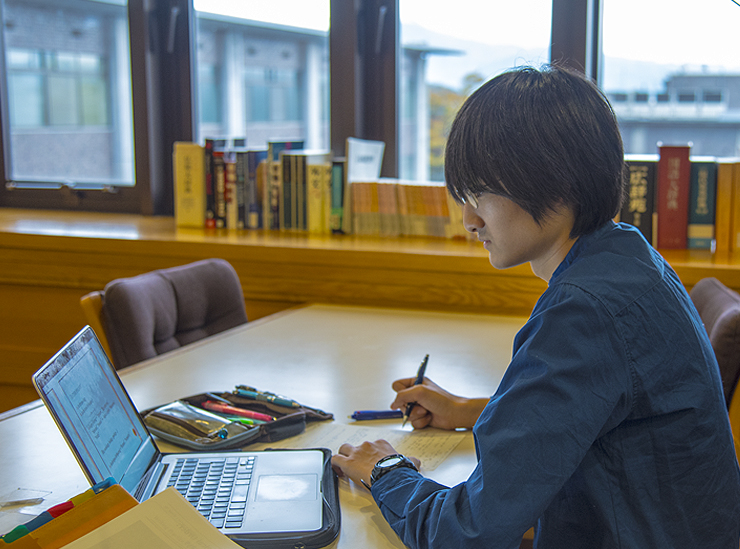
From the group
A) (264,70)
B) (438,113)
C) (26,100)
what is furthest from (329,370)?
(26,100)

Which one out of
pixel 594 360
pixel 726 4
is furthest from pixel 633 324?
pixel 726 4

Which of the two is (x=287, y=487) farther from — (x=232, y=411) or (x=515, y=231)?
(x=515, y=231)

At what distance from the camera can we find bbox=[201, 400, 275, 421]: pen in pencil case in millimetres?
1294

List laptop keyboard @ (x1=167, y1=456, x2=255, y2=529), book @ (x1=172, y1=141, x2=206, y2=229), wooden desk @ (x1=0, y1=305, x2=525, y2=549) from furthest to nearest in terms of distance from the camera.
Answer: book @ (x1=172, y1=141, x2=206, y2=229), wooden desk @ (x1=0, y1=305, x2=525, y2=549), laptop keyboard @ (x1=167, y1=456, x2=255, y2=529)

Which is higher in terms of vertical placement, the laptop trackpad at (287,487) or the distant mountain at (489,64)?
the distant mountain at (489,64)

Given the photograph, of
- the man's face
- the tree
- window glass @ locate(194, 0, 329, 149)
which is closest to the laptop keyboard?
the man's face

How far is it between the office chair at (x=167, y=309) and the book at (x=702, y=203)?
140cm

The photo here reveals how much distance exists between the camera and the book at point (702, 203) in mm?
2244

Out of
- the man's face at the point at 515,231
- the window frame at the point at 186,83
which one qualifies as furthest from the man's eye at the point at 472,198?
the window frame at the point at 186,83

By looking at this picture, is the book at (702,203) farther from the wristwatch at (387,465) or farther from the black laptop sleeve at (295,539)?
the black laptop sleeve at (295,539)

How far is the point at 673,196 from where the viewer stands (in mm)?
2254

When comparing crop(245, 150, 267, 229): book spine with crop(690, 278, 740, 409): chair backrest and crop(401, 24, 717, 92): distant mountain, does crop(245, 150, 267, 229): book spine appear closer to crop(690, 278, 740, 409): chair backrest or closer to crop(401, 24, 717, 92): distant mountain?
crop(401, 24, 717, 92): distant mountain

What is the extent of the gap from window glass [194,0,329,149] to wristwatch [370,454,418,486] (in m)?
2.18

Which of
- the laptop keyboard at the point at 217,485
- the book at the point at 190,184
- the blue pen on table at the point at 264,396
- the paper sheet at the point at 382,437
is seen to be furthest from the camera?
the book at the point at 190,184
